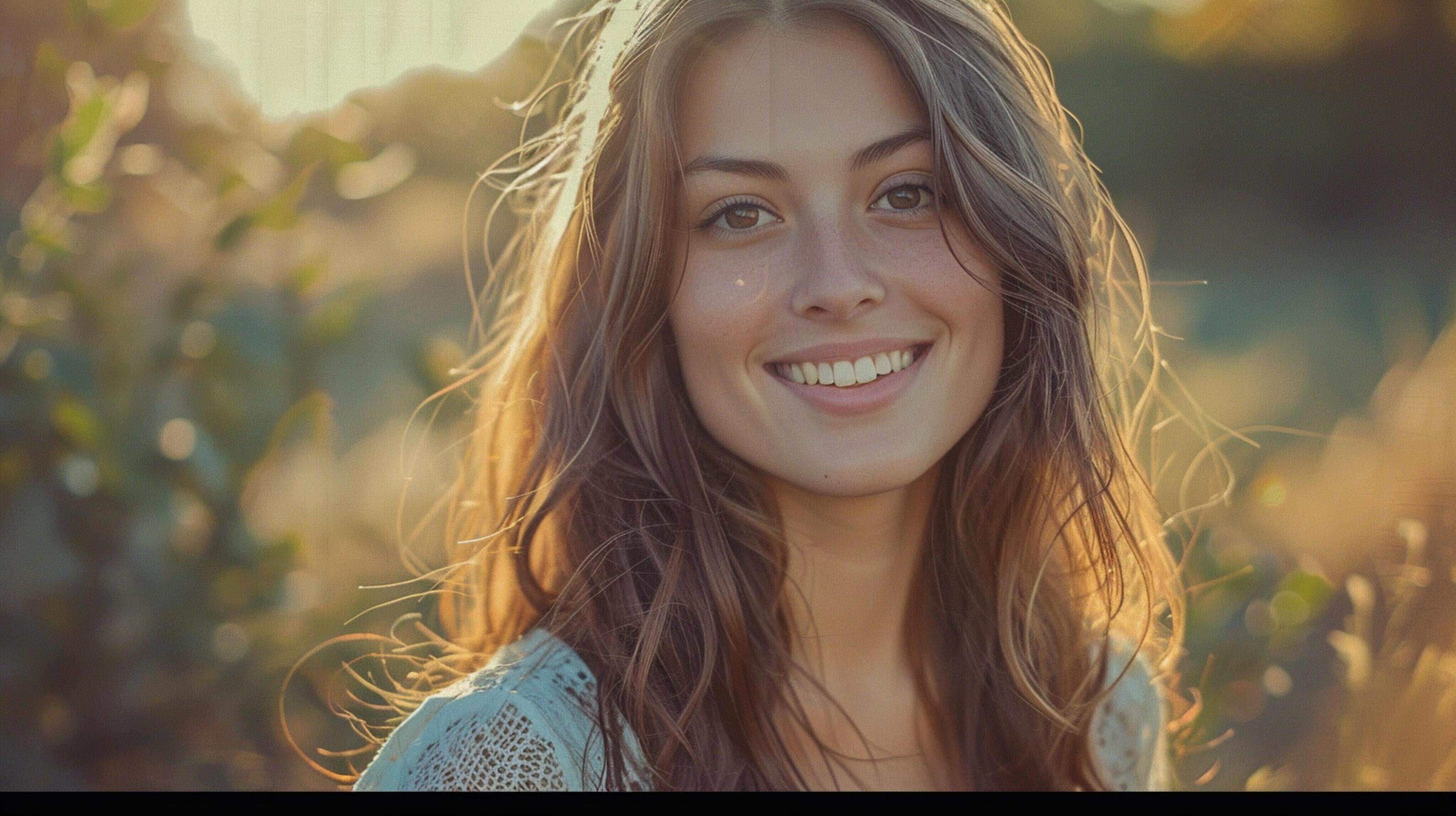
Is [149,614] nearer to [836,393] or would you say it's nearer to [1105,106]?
[836,393]

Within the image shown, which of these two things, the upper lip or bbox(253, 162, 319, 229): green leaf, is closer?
the upper lip

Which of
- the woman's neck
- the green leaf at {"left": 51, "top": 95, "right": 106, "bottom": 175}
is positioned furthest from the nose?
the green leaf at {"left": 51, "top": 95, "right": 106, "bottom": 175}

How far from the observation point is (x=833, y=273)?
1.00 meters

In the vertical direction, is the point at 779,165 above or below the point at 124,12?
below

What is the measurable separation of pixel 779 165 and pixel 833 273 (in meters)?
0.11

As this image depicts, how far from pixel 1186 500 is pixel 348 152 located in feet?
3.67

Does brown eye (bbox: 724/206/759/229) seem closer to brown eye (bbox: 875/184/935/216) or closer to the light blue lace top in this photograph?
brown eye (bbox: 875/184/935/216)

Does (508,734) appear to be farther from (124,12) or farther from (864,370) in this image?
(124,12)

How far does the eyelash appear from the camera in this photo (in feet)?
3.35

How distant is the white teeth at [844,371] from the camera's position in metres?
1.04

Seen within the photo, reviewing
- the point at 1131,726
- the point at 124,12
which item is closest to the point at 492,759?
the point at 1131,726

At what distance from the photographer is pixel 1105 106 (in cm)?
134

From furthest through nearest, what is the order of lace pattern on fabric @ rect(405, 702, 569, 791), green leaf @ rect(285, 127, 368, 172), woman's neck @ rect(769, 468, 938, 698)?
green leaf @ rect(285, 127, 368, 172) < woman's neck @ rect(769, 468, 938, 698) < lace pattern on fabric @ rect(405, 702, 569, 791)
